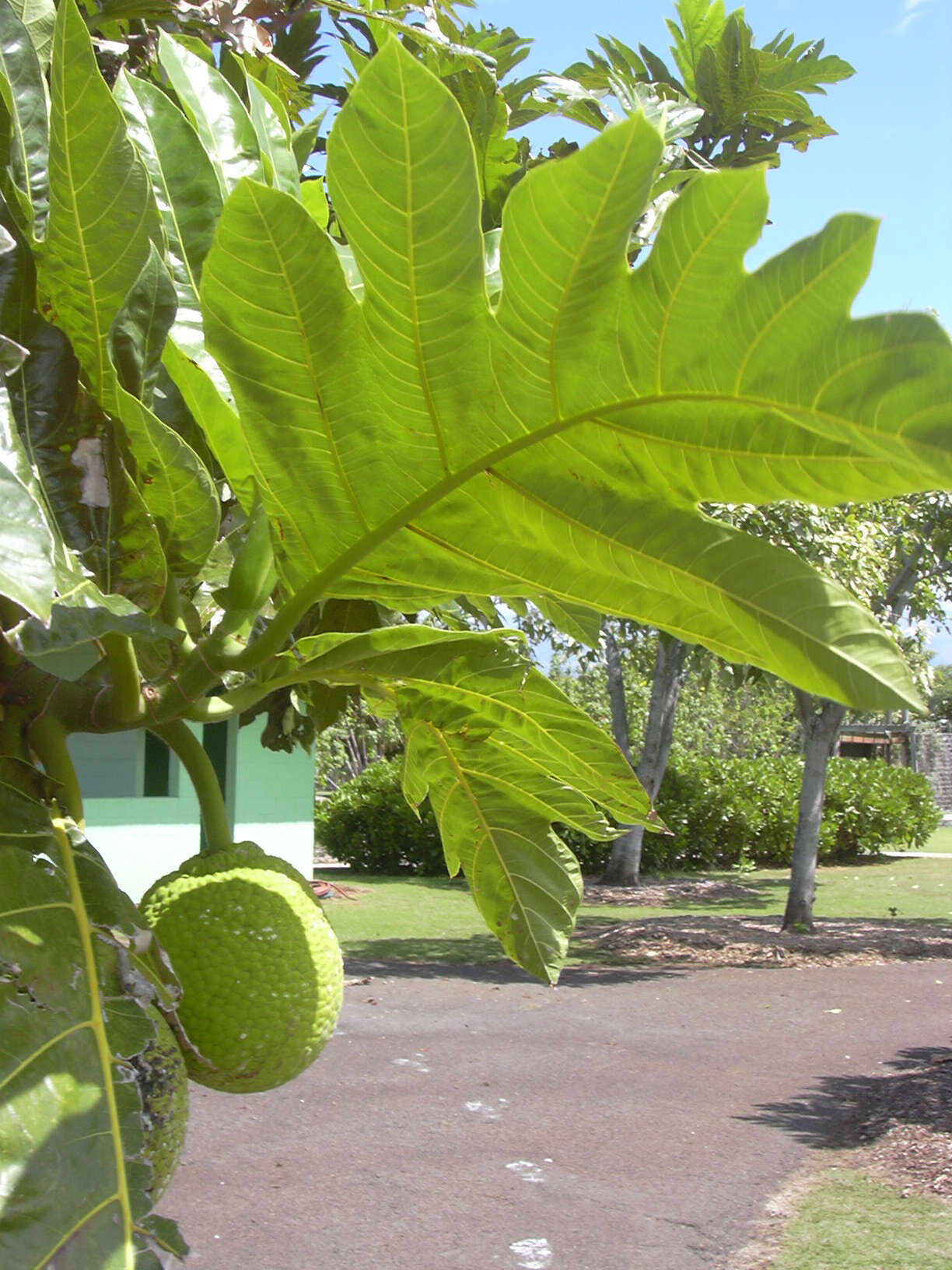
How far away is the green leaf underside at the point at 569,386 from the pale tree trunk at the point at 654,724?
13.3 metres

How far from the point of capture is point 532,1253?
16.4ft

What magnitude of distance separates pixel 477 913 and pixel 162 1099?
1448cm

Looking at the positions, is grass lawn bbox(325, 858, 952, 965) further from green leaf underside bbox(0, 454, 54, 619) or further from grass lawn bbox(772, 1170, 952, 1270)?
green leaf underside bbox(0, 454, 54, 619)

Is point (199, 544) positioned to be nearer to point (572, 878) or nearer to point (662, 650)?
point (572, 878)

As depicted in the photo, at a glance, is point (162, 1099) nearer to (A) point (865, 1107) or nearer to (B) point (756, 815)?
(A) point (865, 1107)

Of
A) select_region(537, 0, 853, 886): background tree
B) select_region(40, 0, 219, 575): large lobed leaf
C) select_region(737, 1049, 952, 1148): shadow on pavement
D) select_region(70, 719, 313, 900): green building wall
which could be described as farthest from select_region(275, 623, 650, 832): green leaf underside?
select_region(70, 719, 313, 900): green building wall

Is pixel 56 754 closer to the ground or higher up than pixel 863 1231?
higher up

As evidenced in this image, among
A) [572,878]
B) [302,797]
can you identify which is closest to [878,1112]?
[302,797]

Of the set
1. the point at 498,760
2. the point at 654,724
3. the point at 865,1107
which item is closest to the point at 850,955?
the point at 654,724

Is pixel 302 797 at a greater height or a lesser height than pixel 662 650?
lesser

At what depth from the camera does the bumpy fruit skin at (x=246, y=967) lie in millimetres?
783

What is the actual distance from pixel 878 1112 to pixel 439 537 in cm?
713

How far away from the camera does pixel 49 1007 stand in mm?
577

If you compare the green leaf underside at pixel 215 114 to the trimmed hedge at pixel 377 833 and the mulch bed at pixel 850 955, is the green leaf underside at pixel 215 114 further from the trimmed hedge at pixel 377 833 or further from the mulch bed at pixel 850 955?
the trimmed hedge at pixel 377 833
